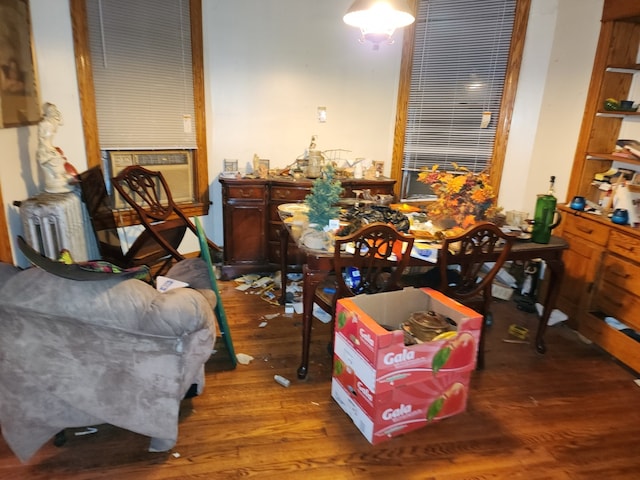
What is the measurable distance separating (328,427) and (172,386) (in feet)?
2.62

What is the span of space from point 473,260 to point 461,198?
378mm

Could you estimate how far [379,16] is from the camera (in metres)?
2.38

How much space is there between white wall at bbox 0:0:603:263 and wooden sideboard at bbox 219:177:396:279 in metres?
0.50

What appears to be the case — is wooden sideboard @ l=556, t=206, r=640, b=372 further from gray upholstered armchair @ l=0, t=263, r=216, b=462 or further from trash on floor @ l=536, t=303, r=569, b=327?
gray upholstered armchair @ l=0, t=263, r=216, b=462

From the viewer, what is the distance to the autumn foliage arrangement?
245cm

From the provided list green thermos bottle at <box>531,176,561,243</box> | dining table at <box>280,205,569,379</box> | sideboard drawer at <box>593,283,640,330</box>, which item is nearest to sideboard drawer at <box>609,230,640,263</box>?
sideboard drawer at <box>593,283,640,330</box>

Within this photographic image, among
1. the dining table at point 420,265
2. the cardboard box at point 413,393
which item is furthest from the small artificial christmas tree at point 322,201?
the cardboard box at point 413,393

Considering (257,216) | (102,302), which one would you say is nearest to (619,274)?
(257,216)

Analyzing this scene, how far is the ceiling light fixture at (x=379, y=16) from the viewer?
221 centimetres

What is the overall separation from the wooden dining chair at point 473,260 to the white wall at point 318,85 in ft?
5.50

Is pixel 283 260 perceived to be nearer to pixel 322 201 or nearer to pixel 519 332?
pixel 322 201

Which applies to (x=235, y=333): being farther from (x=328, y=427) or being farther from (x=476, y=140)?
(x=476, y=140)

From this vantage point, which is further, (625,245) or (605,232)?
(605,232)

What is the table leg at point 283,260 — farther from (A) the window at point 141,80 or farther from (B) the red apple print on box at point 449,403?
(B) the red apple print on box at point 449,403
